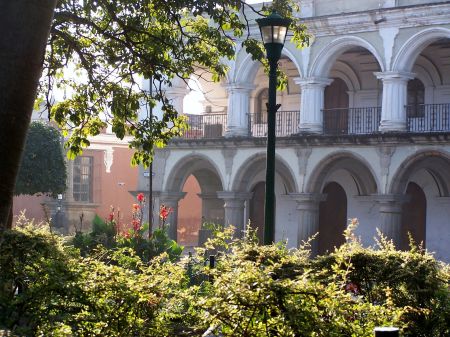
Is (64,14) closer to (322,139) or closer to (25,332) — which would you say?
(25,332)

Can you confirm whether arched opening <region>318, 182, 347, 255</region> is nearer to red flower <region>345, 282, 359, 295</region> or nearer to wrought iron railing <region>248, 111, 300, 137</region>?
wrought iron railing <region>248, 111, 300, 137</region>

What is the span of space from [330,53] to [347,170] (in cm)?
360

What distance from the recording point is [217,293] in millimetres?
5242

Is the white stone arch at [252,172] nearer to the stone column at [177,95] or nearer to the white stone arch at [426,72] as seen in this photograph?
the stone column at [177,95]

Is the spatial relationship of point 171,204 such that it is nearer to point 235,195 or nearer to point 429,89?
point 235,195

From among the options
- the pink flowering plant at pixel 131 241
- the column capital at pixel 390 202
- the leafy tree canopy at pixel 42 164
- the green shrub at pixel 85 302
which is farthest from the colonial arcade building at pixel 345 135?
the green shrub at pixel 85 302

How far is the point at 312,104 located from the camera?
27.0 m

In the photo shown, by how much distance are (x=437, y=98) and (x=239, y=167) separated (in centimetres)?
589

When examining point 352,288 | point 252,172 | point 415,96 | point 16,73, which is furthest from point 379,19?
point 16,73

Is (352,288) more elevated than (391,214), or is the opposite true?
(352,288)

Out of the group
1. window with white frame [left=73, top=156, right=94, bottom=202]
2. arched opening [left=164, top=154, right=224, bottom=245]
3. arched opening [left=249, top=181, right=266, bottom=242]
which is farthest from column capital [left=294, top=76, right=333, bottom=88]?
window with white frame [left=73, top=156, right=94, bottom=202]

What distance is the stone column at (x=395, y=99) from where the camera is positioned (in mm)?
25078

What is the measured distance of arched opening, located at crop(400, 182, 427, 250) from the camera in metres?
A: 27.5

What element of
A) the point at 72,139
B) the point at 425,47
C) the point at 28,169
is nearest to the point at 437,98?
the point at 425,47
